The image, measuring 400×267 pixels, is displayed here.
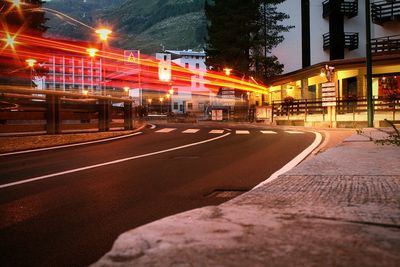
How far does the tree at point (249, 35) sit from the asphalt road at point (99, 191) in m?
35.5

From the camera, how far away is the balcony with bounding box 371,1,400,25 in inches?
1428

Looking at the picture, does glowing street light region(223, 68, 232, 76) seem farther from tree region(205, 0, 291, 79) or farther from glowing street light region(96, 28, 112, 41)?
glowing street light region(96, 28, 112, 41)

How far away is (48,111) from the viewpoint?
47.6 ft

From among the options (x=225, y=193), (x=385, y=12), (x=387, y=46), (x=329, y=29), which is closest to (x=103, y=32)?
(x=225, y=193)

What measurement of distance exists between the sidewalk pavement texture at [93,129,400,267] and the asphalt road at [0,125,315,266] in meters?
0.63

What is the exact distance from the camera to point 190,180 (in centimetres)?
Result: 768

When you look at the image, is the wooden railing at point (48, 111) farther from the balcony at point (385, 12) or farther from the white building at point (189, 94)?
the white building at point (189, 94)

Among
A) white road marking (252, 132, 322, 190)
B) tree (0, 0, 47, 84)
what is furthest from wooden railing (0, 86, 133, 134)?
tree (0, 0, 47, 84)

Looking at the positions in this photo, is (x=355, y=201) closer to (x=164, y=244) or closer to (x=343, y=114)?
(x=164, y=244)

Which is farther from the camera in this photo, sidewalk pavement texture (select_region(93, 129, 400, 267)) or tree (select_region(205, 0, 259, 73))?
tree (select_region(205, 0, 259, 73))

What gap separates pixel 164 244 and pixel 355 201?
2570 mm

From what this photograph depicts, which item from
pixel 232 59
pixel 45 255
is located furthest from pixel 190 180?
pixel 232 59

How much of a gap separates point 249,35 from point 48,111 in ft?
119

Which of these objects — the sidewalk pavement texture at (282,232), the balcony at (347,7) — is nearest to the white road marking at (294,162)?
the sidewalk pavement texture at (282,232)
